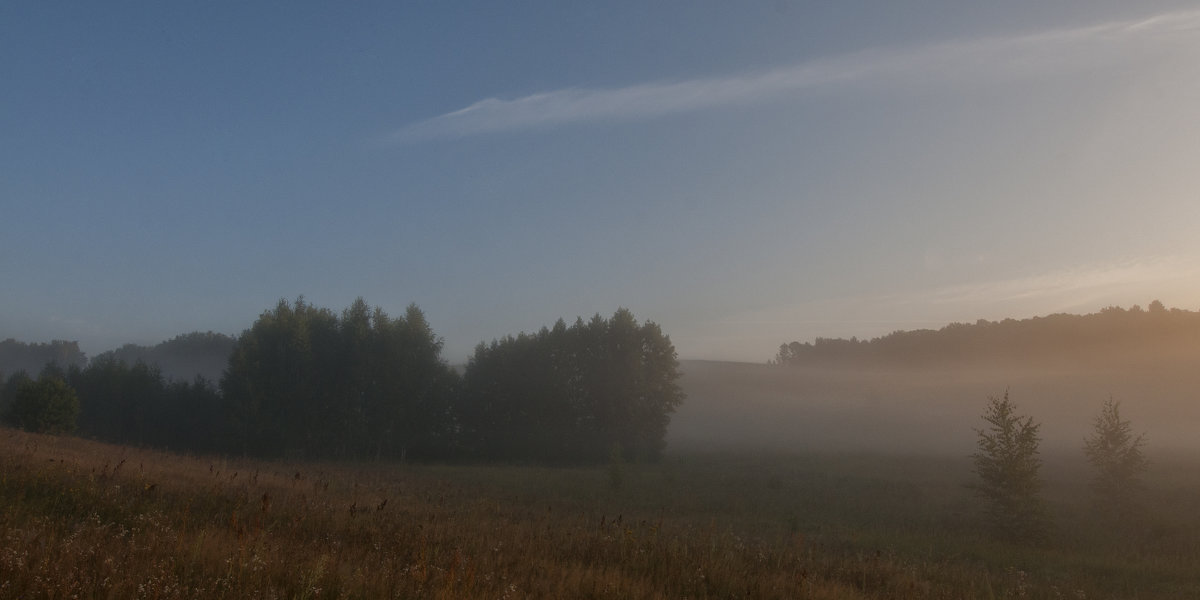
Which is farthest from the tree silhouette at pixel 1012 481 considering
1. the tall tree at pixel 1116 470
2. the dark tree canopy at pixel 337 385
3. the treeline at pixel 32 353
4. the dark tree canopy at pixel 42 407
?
the treeline at pixel 32 353

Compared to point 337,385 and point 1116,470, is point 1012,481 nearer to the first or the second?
point 1116,470

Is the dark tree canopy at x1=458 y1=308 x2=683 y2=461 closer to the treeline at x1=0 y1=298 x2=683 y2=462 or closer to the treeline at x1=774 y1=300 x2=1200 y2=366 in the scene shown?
the treeline at x1=0 y1=298 x2=683 y2=462

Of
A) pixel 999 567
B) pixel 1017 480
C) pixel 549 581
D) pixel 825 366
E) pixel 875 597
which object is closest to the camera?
pixel 549 581

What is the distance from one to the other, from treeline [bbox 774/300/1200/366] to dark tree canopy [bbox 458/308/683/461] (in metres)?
83.8

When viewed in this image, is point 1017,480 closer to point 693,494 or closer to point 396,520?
point 693,494

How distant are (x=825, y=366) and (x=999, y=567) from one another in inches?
5274

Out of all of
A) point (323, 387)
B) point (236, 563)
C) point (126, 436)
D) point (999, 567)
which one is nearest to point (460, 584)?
point (236, 563)

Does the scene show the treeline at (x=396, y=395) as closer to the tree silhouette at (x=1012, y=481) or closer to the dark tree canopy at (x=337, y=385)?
the dark tree canopy at (x=337, y=385)

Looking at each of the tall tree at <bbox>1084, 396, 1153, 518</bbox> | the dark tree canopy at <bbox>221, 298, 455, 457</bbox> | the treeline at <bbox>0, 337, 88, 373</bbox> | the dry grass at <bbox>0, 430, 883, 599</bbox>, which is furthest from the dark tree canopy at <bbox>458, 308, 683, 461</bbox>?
the treeline at <bbox>0, 337, 88, 373</bbox>

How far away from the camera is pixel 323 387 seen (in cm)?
4888

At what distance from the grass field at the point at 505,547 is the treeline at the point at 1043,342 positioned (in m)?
94.1

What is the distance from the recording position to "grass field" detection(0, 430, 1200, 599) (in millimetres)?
5805

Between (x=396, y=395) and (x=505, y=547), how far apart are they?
42594 millimetres

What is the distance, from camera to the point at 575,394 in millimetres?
53438
